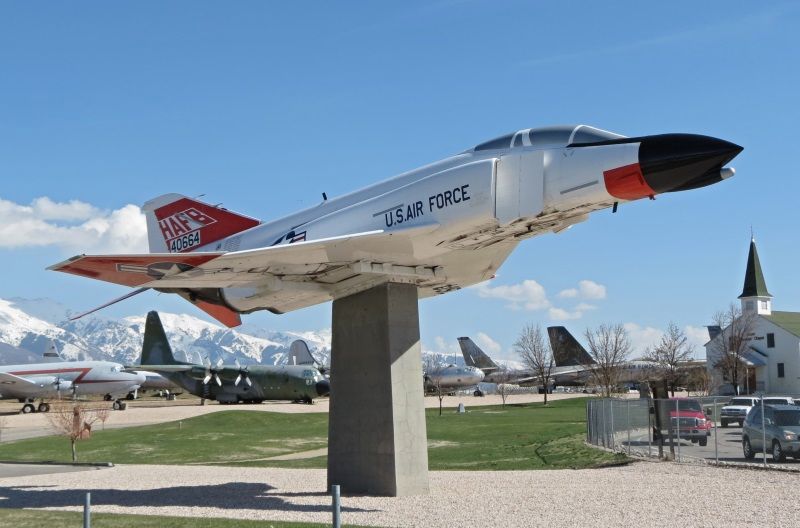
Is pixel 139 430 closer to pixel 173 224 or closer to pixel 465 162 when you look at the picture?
pixel 173 224

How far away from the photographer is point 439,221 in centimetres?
1435

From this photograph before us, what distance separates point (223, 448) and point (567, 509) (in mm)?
21080

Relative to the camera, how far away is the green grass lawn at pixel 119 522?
12859 millimetres

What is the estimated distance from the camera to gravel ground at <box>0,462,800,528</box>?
41.9 ft

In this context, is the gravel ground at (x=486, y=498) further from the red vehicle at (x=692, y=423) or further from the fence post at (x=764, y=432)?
the red vehicle at (x=692, y=423)

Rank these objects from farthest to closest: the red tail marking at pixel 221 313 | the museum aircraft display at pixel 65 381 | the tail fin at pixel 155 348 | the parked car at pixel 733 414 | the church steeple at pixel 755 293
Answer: the church steeple at pixel 755 293, the tail fin at pixel 155 348, the museum aircraft display at pixel 65 381, the parked car at pixel 733 414, the red tail marking at pixel 221 313

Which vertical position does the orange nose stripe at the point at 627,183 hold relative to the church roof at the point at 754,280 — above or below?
below

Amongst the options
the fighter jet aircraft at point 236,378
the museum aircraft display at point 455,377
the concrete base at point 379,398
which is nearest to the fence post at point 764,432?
the concrete base at point 379,398

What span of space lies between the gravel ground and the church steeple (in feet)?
225

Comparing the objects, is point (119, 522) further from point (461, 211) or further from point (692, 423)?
point (692, 423)

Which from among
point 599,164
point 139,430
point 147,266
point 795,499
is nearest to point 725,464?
point 795,499

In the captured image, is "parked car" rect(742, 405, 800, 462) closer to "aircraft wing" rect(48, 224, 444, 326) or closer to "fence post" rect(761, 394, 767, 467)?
"fence post" rect(761, 394, 767, 467)

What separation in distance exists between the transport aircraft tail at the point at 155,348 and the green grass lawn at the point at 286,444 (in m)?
25.1

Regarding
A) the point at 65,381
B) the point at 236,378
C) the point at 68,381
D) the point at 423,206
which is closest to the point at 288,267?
the point at 423,206
